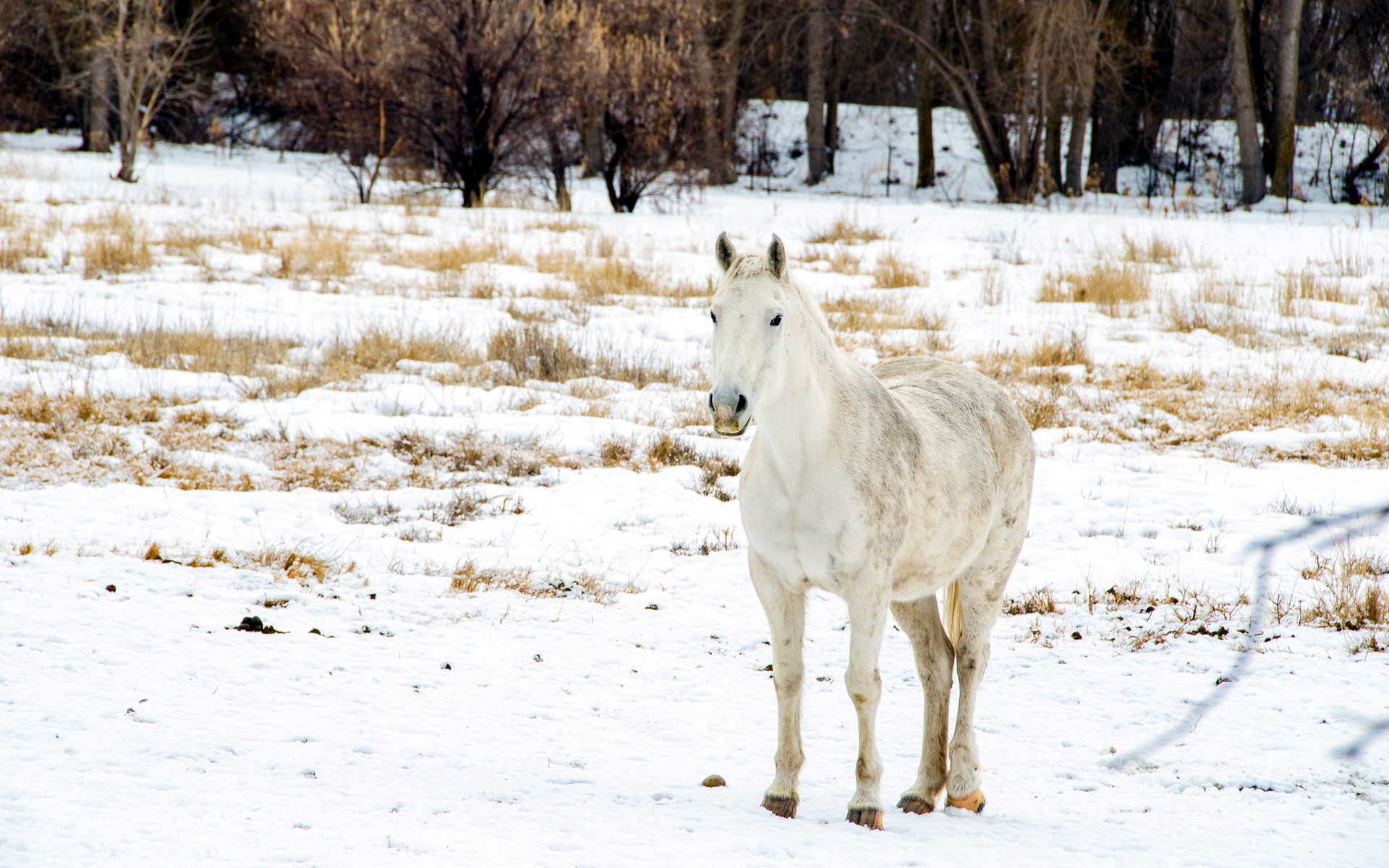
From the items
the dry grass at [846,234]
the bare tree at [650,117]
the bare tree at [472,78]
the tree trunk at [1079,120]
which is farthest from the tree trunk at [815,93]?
the dry grass at [846,234]

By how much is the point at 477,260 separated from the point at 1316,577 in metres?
10.4

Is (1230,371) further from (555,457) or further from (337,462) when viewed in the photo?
(337,462)

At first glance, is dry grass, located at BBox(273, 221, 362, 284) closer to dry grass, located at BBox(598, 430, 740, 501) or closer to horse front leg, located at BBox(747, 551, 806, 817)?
dry grass, located at BBox(598, 430, 740, 501)

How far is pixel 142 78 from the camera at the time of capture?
21.5 metres

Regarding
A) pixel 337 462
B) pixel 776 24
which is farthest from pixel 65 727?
pixel 776 24

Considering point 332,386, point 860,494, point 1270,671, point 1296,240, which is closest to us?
point 860,494

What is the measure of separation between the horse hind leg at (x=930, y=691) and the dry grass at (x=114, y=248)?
10.9 metres

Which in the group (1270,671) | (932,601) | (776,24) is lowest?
(1270,671)

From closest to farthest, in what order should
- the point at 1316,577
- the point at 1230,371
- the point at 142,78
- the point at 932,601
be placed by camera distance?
the point at 932,601
the point at 1316,577
the point at 1230,371
the point at 142,78

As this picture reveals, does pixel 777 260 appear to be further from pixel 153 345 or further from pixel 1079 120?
pixel 1079 120

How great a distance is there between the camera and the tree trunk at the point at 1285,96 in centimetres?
2219

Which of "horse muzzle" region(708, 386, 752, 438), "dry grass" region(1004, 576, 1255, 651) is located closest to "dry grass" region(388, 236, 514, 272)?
"dry grass" region(1004, 576, 1255, 651)

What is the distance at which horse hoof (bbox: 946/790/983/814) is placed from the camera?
343cm

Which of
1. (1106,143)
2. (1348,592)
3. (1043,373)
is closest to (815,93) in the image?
(1106,143)
